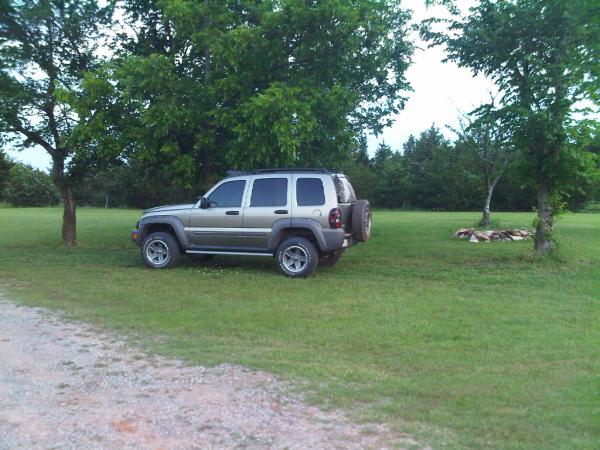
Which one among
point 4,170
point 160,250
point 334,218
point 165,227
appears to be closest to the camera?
point 334,218

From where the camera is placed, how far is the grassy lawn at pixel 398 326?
4379 millimetres

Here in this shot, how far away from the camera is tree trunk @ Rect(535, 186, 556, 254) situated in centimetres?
1245

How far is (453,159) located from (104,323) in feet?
219

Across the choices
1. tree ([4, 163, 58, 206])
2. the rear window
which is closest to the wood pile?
the rear window

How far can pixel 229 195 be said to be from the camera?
37.9 feet

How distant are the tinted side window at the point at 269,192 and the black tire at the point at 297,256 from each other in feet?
2.58

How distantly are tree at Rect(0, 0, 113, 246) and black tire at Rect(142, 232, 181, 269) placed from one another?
147 inches

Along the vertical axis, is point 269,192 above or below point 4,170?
below

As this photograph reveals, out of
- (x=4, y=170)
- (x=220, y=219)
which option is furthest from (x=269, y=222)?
(x=4, y=170)

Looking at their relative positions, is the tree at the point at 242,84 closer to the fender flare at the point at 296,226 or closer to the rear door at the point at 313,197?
the rear door at the point at 313,197

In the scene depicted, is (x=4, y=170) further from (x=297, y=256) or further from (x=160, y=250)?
(x=297, y=256)

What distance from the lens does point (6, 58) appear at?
14117mm

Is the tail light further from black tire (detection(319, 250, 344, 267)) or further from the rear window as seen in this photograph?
black tire (detection(319, 250, 344, 267))

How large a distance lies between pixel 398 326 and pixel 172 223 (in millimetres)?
6175
